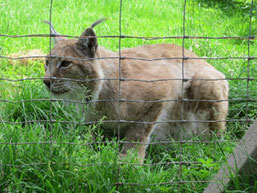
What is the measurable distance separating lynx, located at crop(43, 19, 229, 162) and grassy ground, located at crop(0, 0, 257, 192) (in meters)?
0.24

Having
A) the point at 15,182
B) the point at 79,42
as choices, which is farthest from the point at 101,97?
the point at 15,182

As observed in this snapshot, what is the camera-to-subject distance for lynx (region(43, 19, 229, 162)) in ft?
13.3

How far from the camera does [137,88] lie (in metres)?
4.39

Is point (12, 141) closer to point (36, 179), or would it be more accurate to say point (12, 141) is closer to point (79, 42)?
point (36, 179)

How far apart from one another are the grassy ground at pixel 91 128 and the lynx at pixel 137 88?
0.24 m

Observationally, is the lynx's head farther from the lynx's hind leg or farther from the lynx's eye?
the lynx's hind leg

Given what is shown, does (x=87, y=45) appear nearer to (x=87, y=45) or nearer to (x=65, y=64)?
(x=87, y=45)

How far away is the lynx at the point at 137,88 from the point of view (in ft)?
13.3

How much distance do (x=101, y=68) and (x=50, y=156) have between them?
151 centimetres

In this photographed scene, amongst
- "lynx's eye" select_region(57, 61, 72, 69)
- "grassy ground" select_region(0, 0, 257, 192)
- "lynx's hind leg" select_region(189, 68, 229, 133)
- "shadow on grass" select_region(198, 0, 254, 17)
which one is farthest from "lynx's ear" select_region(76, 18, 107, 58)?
"shadow on grass" select_region(198, 0, 254, 17)

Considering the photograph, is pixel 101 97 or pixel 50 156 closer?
pixel 50 156

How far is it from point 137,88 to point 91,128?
26.8 inches

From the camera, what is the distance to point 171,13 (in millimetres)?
8039

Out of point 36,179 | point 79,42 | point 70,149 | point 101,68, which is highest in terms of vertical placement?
point 79,42
